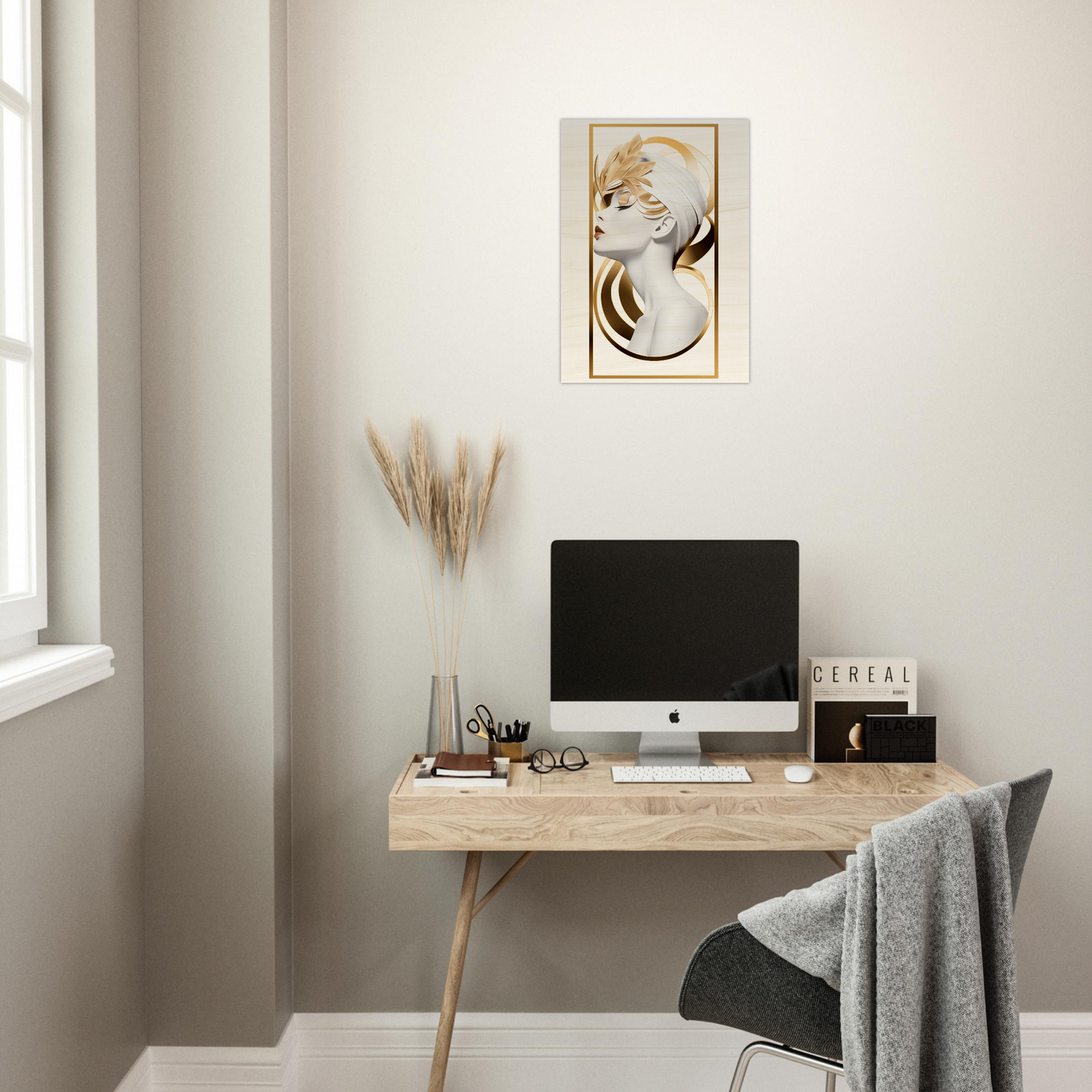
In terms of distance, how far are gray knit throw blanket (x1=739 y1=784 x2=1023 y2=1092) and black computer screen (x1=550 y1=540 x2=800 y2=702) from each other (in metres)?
0.67

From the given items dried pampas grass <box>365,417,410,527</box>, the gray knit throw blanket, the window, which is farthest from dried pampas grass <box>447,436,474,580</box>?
the gray knit throw blanket

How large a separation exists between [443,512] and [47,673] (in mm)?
905

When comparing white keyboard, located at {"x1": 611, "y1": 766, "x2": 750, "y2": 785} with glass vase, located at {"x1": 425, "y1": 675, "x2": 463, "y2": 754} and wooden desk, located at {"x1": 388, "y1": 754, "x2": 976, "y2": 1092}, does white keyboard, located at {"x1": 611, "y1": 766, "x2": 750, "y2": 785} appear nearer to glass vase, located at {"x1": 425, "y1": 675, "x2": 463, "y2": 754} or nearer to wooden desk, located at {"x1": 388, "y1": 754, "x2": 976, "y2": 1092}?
wooden desk, located at {"x1": 388, "y1": 754, "x2": 976, "y2": 1092}

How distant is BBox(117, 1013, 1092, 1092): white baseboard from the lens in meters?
2.21

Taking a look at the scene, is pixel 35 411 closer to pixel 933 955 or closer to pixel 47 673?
pixel 47 673

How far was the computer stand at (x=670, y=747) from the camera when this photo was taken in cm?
207

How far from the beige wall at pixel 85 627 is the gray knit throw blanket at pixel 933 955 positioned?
1330 millimetres

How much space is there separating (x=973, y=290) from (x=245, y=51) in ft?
5.71

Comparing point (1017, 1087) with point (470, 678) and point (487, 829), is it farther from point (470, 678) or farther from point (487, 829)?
point (470, 678)

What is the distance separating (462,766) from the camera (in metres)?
1.96

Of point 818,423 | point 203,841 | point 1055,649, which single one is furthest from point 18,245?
point 1055,649

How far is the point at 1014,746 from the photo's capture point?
222 cm

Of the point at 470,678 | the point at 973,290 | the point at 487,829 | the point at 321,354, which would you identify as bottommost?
the point at 487,829

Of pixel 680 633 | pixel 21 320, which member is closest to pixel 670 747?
pixel 680 633
